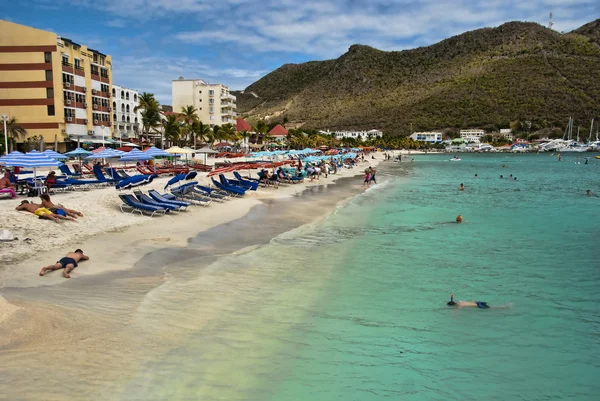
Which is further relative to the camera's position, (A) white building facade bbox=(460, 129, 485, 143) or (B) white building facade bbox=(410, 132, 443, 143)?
(A) white building facade bbox=(460, 129, 485, 143)

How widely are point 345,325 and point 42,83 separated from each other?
41344mm

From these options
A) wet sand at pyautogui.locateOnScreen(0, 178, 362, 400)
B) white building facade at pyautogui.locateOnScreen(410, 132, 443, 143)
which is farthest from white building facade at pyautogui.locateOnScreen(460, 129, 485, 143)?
wet sand at pyautogui.locateOnScreen(0, 178, 362, 400)

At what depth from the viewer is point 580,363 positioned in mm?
6492

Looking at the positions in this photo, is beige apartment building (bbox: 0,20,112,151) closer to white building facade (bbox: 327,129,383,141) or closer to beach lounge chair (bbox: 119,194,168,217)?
beach lounge chair (bbox: 119,194,168,217)

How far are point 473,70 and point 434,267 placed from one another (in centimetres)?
13224

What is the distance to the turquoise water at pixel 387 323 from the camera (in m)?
5.58

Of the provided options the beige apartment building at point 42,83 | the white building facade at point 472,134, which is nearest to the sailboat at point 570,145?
the white building facade at point 472,134

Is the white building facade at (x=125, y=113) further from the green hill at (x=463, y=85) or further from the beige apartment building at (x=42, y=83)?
the green hill at (x=463, y=85)

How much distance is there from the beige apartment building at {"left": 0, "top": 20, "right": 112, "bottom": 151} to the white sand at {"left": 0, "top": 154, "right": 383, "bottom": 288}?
85.4 feet

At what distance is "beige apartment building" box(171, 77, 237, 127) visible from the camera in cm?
8119

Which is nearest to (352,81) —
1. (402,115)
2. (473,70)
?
(402,115)

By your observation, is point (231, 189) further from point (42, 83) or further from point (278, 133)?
point (278, 133)

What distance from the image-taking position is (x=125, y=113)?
203 ft

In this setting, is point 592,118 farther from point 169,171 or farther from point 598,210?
point 169,171
